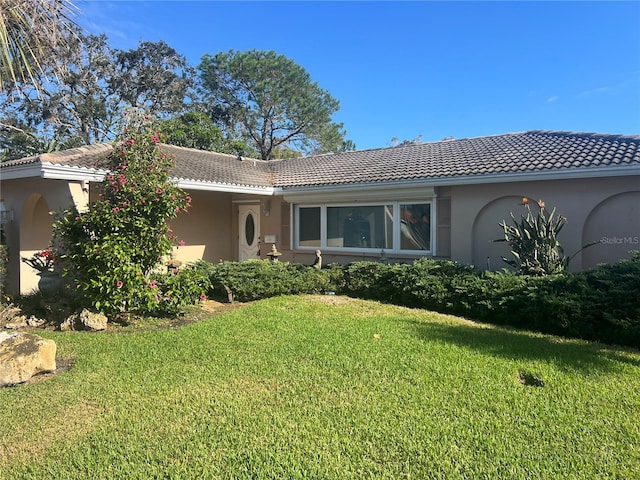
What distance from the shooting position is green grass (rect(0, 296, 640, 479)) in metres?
3.32

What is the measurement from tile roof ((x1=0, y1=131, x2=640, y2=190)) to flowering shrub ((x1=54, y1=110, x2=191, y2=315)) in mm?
968

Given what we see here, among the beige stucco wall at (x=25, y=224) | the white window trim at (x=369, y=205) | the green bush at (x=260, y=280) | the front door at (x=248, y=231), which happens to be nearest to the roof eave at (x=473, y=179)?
the white window trim at (x=369, y=205)

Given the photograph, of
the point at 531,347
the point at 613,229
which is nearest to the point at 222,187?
the point at 531,347

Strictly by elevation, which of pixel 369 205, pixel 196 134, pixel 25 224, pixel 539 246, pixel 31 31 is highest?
pixel 196 134

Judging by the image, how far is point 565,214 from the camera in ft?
31.5

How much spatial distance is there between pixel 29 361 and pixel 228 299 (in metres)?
5.31

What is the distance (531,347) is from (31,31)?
804 centimetres

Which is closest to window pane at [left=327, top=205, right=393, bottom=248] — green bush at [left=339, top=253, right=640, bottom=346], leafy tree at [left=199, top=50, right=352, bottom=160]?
green bush at [left=339, top=253, right=640, bottom=346]

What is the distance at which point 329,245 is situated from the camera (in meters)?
13.6

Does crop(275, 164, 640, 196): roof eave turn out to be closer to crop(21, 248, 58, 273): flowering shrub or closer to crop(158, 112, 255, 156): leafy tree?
crop(21, 248, 58, 273): flowering shrub

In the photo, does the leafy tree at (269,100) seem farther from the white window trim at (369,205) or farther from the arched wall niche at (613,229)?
the arched wall niche at (613,229)

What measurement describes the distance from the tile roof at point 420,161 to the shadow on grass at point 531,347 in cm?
427

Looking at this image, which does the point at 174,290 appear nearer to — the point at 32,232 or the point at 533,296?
the point at 32,232

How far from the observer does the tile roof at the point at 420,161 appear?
374 inches
